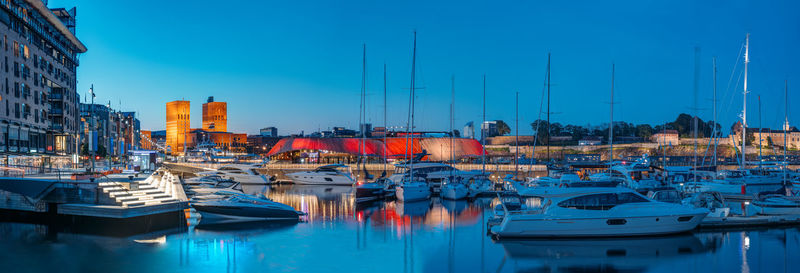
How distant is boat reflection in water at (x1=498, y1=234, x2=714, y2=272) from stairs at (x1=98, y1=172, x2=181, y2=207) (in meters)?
16.2

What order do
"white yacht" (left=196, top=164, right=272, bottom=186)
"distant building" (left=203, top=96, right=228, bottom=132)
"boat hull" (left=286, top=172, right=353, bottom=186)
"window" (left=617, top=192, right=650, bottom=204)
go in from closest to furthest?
"window" (left=617, top=192, right=650, bottom=204) < "boat hull" (left=286, top=172, right=353, bottom=186) < "white yacht" (left=196, top=164, right=272, bottom=186) < "distant building" (left=203, top=96, right=228, bottom=132)

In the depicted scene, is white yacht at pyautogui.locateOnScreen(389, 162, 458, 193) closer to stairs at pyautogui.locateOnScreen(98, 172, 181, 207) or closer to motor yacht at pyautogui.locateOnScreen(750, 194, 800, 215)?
stairs at pyautogui.locateOnScreen(98, 172, 181, 207)

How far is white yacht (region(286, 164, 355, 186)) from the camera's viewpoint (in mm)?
54125

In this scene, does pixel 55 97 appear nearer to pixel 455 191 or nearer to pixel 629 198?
pixel 455 191

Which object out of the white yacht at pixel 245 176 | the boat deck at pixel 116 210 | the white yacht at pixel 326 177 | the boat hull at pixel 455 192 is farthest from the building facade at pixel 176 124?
the boat deck at pixel 116 210

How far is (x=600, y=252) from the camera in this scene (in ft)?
64.3

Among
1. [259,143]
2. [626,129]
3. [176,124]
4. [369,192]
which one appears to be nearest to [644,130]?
[626,129]

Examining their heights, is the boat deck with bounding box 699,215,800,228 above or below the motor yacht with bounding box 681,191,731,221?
below

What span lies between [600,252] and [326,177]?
1478 inches

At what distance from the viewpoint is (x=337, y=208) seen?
34156 mm

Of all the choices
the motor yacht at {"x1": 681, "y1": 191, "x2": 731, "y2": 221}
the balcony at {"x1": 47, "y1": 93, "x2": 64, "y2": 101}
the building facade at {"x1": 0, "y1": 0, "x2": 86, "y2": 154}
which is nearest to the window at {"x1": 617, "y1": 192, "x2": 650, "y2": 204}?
the motor yacht at {"x1": 681, "y1": 191, "x2": 731, "y2": 221}

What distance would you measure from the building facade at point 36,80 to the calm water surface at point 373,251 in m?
20.6

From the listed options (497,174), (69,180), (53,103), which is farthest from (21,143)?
(497,174)

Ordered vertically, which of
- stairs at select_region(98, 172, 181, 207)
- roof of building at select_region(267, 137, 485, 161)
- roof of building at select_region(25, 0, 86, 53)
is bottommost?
stairs at select_region(98, 172, 181, 207)
